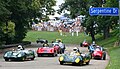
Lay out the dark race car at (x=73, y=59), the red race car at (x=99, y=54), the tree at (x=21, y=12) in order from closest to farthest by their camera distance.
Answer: the dark race car at (x=73, y=59), the red race car at (x=99, y=54), the tree at (x=21, y=12)

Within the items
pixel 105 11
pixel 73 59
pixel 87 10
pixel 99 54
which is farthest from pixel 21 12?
pixel 105 11

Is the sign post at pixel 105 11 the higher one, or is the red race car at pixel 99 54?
the sign post at pixel 105 11

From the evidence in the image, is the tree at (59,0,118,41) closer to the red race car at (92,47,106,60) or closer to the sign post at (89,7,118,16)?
the red race car at (92,47,106,60)

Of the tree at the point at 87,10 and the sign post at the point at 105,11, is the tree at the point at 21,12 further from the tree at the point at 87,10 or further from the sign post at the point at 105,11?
the sign post at the point at 105,11

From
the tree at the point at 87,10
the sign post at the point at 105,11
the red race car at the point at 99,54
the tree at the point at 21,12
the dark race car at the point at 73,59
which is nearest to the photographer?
the sign post at the point at 105,11

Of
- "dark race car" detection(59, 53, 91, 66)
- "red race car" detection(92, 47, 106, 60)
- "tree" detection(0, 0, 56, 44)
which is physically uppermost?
"tree" detection(0, 0, 56, 44)

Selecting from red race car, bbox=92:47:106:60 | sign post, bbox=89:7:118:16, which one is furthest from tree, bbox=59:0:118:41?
sign post, bbox=89:7:118:16

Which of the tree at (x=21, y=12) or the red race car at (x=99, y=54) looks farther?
the tree at (x=21, y=12)

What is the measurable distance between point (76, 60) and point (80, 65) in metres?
0.71

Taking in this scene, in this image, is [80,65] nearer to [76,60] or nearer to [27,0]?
[76,60]

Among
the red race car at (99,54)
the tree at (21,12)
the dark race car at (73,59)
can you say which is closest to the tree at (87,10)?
the tree at (21,12)

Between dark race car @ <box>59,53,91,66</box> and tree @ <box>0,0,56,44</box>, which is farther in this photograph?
tree @ <box>0,0,56,44</box>

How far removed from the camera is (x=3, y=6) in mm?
53000

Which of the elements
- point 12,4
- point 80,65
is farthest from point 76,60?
point 12,4
